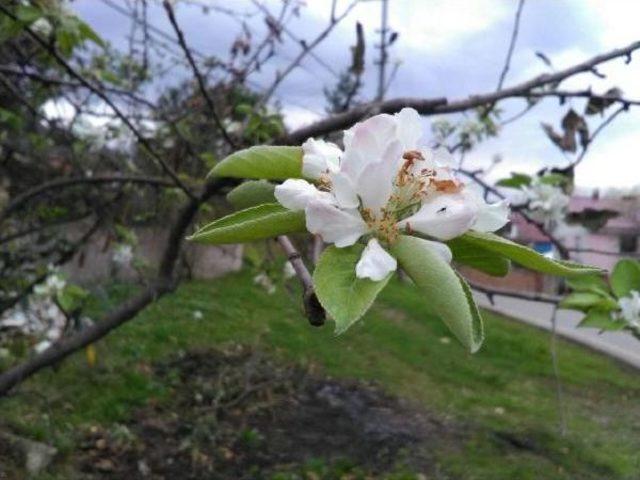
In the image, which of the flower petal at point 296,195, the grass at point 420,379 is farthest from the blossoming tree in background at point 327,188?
the grass at point 420,379

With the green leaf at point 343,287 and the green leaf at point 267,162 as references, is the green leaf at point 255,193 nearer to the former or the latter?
the green leaf at point 267,162

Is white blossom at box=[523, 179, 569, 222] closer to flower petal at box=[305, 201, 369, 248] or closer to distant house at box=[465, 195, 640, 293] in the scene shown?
distant house at box=[465, 195, 640, 293]

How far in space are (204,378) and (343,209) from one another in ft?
14.7

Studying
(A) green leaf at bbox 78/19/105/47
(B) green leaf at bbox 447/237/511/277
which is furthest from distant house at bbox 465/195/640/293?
(B) green leaf at bbox 447/237/511/277

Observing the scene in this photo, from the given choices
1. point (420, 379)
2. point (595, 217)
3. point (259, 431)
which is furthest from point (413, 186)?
point (420, 379)

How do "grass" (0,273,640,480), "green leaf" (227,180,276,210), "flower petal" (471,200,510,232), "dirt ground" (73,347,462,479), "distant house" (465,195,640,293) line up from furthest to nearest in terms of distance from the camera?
"grass" (0,273,640,480), "dirt ground" (73,347,462,479), "distant house" (465,195,640,293), "green leaf" (227,180,276,210), "flower petal" (471,200,510,232)

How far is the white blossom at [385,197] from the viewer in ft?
2.04

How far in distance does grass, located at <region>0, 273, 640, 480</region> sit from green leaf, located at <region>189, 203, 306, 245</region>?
7.17 ft

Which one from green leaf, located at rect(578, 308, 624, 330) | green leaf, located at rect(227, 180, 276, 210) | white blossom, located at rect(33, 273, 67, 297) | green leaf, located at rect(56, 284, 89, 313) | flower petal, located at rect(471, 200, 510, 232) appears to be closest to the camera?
flower petal, located at rect(471, 200, 510, 232)

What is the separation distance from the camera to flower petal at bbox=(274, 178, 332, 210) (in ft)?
2.08

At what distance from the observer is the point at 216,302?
24.2 ft

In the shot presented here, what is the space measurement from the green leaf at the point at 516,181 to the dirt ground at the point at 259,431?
6.09 ft

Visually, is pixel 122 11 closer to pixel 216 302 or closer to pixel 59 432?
pixel 59 432

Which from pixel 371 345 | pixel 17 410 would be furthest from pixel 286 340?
pixel 17 410
